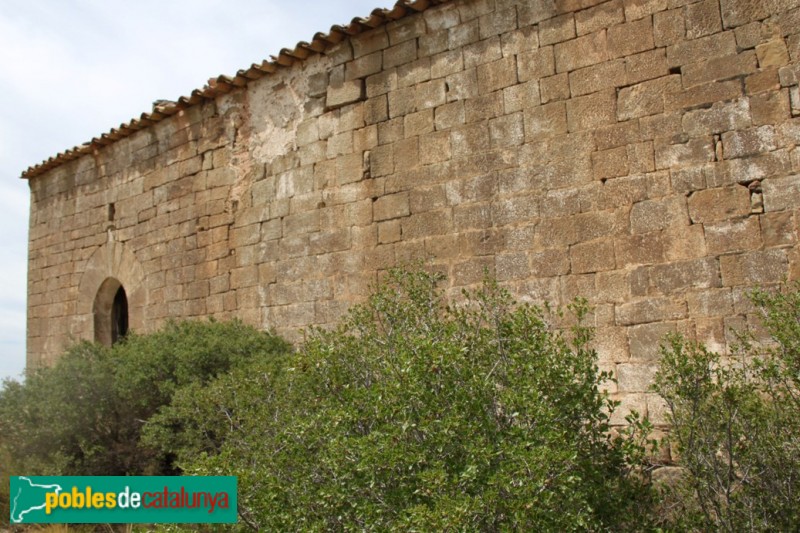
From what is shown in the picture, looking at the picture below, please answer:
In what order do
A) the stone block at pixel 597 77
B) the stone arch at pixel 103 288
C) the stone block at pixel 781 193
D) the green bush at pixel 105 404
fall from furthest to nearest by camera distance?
the stone arch at pixel 103 288 → the green bush at pixel 105 404 → the stone block at pixel 597 77 → the stone block at pixel 781 193

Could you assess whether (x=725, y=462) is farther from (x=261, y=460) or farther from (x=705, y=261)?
A: (x=261, y=460)

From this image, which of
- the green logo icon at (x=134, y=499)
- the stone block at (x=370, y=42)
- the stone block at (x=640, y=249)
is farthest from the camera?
the stone block at (x=370, y=42)

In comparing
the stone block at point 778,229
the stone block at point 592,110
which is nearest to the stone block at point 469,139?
the stone block at point 592,110

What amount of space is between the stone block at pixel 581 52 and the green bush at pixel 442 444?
2328 millimetres

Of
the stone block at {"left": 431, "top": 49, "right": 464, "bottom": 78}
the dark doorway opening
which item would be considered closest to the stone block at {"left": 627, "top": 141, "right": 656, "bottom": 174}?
the stone block at {"left": 431, "top": 49, "right": 464, "bottom": 78}

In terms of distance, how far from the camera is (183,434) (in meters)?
6.23

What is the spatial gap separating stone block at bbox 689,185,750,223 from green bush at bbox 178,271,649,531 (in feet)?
5.43

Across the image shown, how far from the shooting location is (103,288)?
1031 cm

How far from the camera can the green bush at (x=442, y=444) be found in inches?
130

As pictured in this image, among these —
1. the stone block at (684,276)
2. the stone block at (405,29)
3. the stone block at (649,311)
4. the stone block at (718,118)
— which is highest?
the stone block at (405,29)

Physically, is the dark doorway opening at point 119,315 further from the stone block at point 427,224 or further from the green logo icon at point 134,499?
the green logo icon at point 134,499

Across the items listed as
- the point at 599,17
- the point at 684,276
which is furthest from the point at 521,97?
the point at 684,276

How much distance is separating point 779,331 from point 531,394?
1445 mm

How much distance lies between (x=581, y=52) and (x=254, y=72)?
3.63 meters
